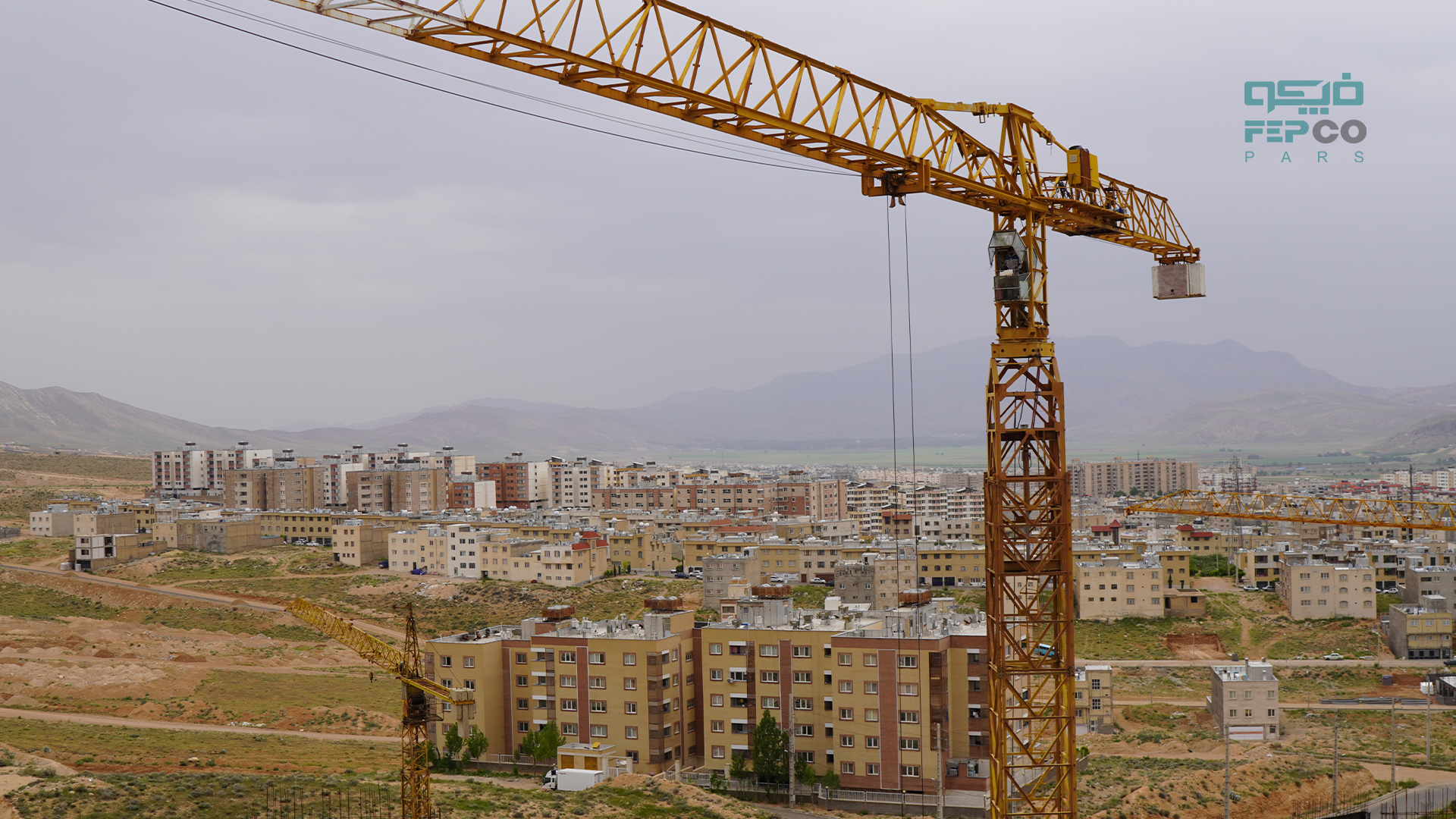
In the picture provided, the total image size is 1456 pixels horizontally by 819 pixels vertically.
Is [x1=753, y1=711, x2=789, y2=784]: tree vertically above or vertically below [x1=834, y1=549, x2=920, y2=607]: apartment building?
below

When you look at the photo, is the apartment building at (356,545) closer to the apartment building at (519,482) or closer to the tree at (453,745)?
the apartment building at (519,482)

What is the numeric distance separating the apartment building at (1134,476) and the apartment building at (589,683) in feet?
331

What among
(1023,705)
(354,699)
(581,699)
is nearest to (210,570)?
(354,699)

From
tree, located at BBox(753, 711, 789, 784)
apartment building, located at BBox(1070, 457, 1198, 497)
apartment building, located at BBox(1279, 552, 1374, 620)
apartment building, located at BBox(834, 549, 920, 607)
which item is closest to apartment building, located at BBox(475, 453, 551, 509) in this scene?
apartment building, located at BBox(1070, 457, 1198, 497)

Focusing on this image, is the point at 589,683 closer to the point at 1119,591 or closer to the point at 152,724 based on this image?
the point at 152,724

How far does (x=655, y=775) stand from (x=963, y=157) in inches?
590

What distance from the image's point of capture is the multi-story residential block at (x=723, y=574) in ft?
179

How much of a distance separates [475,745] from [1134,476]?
353ft

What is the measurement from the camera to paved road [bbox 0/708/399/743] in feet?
118

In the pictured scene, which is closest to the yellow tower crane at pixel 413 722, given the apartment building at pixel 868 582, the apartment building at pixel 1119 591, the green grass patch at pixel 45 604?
the apartment building at pixel 868 582

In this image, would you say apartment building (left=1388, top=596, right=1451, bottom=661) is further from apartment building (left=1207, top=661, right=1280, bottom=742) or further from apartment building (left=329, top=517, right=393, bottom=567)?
apartment building (left=329, top=517, right=393, bottom=567)

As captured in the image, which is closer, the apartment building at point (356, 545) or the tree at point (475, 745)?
the tree at point (475, 745)

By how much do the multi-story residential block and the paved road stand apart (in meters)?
20.3

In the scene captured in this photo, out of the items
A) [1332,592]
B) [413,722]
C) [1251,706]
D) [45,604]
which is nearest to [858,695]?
[413,722]
